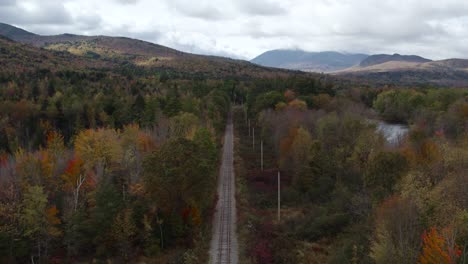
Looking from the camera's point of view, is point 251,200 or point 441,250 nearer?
point 441,250

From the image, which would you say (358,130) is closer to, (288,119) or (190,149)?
(288,119)

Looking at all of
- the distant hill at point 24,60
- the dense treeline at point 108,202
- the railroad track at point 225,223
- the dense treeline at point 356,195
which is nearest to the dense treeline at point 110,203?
the dense treeline at point 108,202

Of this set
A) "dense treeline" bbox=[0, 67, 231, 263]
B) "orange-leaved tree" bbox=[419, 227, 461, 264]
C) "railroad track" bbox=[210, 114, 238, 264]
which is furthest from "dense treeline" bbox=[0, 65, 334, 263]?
"orange-leaved tree" bbox=[419, 227, 461, 264]

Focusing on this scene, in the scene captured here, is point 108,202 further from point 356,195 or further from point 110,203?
point 356,195

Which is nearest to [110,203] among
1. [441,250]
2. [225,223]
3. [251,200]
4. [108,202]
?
[108,202]

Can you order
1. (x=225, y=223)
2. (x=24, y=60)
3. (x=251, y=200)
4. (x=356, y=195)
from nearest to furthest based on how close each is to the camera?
1. (x=356, y=195)
2. (x=225, y=223)
3. (x=251, y=200)
4. (x=24, y=60)

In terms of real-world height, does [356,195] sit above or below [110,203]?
below

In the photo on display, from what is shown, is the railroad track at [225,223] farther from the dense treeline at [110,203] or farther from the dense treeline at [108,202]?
the dense treeline at [108,202]

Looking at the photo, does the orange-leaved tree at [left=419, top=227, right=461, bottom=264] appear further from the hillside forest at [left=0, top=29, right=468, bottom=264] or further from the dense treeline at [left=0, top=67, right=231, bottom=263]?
the dense treeline at [left=0, top=67, right=231, bottom=263]
